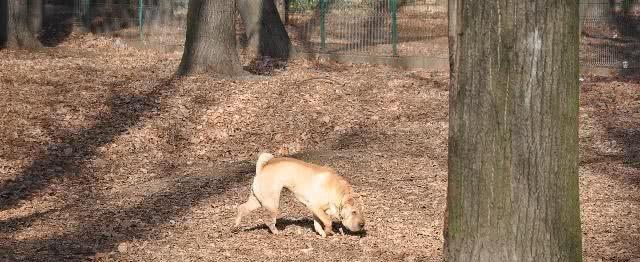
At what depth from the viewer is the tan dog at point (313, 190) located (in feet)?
24.0

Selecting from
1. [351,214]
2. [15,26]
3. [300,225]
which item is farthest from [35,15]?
[351,214]

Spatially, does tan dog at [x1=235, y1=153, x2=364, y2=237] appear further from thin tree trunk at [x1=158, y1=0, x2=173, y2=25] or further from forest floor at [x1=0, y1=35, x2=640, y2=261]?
thin tree trunk at [x1=158, y1=0, x2=173, y2=25]

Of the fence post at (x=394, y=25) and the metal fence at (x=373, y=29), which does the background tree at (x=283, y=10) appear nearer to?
the metal fence at (x=373, y=29)

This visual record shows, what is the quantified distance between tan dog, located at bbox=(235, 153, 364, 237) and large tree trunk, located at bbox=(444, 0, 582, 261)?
2477 millimetres

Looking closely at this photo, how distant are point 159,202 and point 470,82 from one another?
4899 mm

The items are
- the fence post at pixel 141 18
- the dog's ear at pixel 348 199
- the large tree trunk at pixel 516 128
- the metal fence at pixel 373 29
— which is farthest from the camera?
the fence post at pixel 141 18

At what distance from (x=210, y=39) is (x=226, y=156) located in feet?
11.4

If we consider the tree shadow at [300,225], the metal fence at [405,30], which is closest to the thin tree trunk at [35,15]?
the metal fence at [405,30]

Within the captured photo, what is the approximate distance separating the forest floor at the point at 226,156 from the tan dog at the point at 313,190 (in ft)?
0.66

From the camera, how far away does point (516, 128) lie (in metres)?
4.71

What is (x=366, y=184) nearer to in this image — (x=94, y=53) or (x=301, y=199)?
(x=301, y=199)

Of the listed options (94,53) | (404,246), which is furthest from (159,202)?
(94,53)

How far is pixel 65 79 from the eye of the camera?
49.2 ft

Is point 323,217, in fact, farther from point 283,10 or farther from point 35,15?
point 35,15
